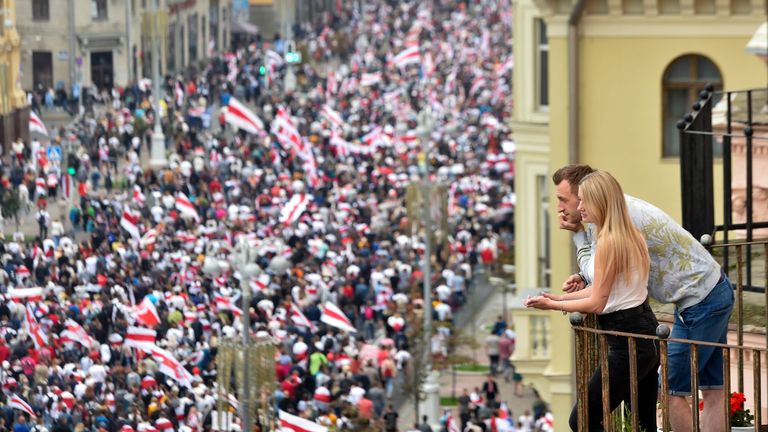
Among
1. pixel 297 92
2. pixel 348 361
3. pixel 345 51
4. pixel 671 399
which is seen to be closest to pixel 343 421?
pixel 348 361

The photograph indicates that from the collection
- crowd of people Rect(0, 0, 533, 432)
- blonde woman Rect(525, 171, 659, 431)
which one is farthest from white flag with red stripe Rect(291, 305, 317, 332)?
blonde woman Rect(525, 171, 659, 431)

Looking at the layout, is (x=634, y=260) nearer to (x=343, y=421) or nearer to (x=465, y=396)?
(x=343, y=421)

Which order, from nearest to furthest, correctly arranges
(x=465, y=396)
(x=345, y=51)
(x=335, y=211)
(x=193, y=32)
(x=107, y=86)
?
(x=465, y=396) < (x=107, y=86) < (x=335, y=211) < (x=193, y=32) < (x=345, y=51)

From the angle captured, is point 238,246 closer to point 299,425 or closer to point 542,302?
point 299,425

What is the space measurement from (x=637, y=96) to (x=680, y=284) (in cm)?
1762

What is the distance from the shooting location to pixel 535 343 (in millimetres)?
31031

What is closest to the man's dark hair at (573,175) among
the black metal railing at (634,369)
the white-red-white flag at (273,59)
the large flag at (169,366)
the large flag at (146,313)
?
the black metal railing at (634,369)

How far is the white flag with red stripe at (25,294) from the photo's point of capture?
28578 millimetres

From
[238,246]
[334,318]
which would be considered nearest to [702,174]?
[238,246]

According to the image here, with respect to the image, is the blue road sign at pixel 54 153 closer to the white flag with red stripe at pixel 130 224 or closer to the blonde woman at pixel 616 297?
the white flag with red stripe at pixel 130 224

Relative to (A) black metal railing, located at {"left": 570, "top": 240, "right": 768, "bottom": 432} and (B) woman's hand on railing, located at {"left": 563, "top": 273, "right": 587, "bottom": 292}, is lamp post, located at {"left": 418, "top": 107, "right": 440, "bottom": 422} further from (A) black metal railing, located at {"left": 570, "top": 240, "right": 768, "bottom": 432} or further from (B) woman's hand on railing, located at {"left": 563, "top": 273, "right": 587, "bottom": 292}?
(A) black metal railing, located at {"left": 570, "top": 240, "right": 768, "bottom": 432}

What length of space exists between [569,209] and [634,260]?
560mm

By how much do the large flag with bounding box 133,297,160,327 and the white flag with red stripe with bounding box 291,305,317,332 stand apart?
12.8 feet

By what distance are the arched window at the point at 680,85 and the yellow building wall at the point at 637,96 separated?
11cm
